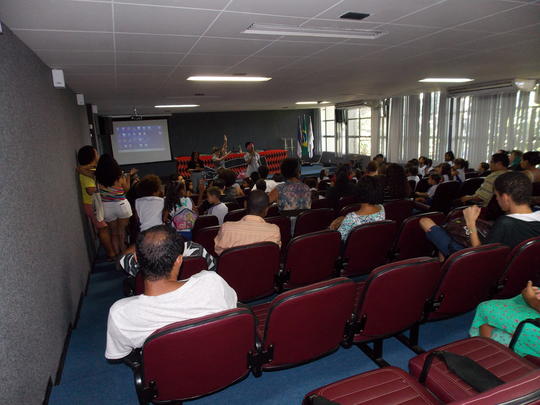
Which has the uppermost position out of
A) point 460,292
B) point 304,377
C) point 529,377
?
point 529,377

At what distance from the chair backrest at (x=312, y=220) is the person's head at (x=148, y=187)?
1.78m

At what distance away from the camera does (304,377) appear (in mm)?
2260

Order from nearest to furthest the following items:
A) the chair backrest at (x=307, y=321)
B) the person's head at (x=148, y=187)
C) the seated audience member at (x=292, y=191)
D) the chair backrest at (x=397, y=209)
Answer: the chair backrest at (x=307, y=321) < the person's head at (x=148, y=187) < the chair backrest at (x=397, y=209) < the seated audience member at (x=292, y=191)

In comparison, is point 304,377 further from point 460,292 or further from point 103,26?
point 103,26

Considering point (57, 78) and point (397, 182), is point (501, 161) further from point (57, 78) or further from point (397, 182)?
point (57, 78)

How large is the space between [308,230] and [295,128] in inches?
631

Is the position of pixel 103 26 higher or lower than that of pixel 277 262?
higher

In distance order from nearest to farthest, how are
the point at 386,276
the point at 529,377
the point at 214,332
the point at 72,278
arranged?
the point at 529,377 < the point at 214,332 < the point at 386,276 < the point at 72,278

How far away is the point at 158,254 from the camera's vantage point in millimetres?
1520

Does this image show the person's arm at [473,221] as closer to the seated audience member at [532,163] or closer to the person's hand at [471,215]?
the person's hand at [471,215]

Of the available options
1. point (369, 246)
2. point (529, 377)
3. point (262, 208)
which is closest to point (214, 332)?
point (529, 377)

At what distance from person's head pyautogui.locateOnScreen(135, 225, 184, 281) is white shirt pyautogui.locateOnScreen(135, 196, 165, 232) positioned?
2429 millimetres

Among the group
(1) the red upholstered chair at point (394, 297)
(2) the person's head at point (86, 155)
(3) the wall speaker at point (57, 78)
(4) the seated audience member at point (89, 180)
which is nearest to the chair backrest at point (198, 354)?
(1) the red upholstered chair at point (394, 297)

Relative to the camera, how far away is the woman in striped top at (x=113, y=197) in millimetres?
4273
